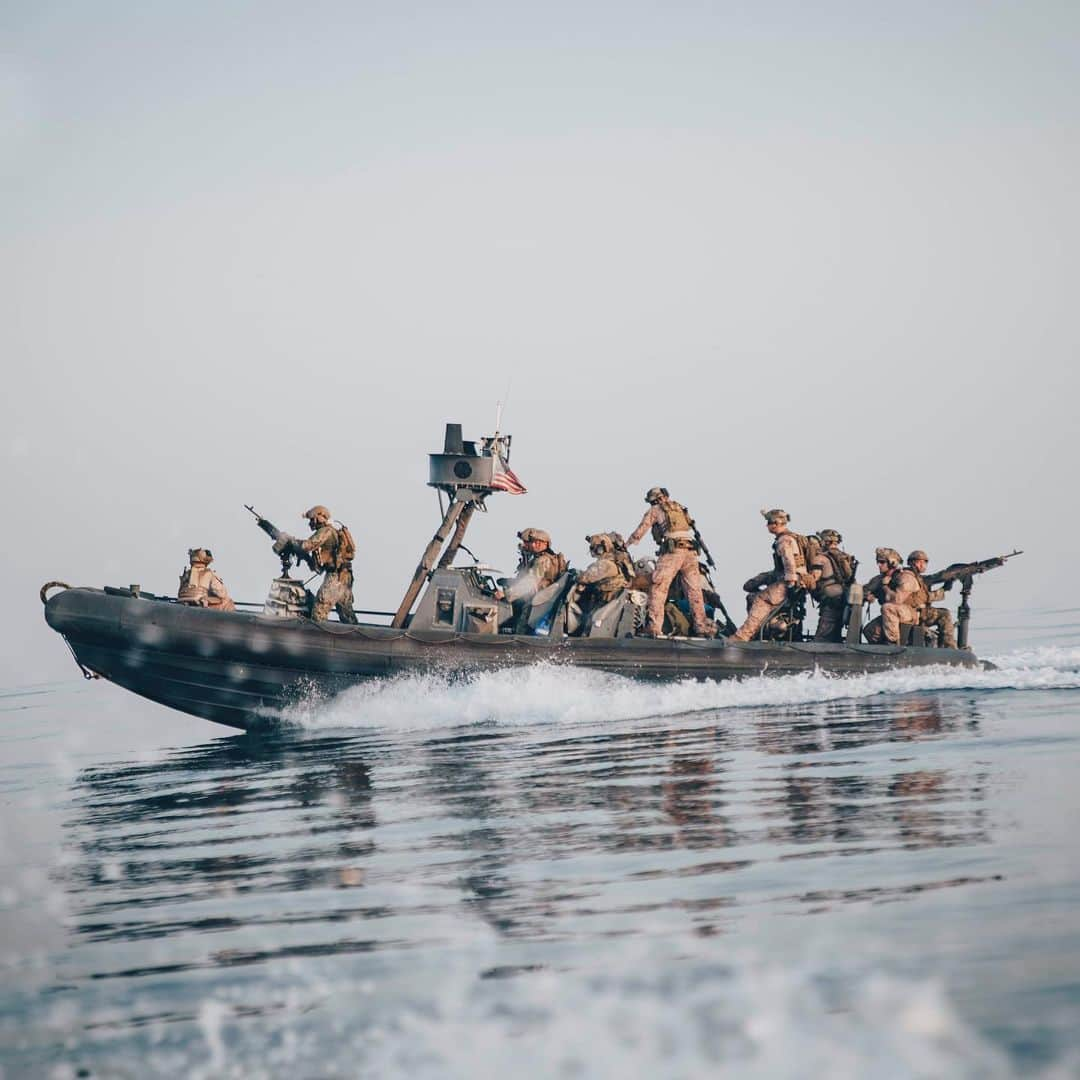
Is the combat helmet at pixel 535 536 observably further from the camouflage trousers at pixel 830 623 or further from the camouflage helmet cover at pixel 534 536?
the camouflage trousers at pixel 830 623

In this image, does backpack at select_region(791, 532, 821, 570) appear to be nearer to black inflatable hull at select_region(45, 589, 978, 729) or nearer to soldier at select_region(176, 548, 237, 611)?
black inflatable hull at select_region(45, 589, 978, 729)

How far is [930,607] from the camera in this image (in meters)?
18.9

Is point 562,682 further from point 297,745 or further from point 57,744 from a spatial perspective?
point 57,744

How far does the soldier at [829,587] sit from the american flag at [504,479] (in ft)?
13.3

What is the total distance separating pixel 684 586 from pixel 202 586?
631 centimetres

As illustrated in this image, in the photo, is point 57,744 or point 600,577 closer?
point 600,577

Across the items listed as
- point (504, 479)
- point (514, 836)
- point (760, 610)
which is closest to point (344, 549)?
point (504, 479)

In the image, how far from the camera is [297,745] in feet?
53.0

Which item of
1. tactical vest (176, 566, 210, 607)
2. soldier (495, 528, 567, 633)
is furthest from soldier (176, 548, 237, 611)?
soldier (495, 528, 567, 633)

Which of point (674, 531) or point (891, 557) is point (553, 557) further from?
point (891, 557)

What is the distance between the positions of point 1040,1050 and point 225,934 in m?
3.86

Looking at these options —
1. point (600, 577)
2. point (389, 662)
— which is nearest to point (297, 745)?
point (389, 662)

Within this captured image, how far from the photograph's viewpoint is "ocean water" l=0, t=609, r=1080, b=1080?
16.4 ft

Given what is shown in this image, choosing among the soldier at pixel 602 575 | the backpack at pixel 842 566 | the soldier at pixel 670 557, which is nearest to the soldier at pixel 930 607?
the backpack at pixel 842 566
